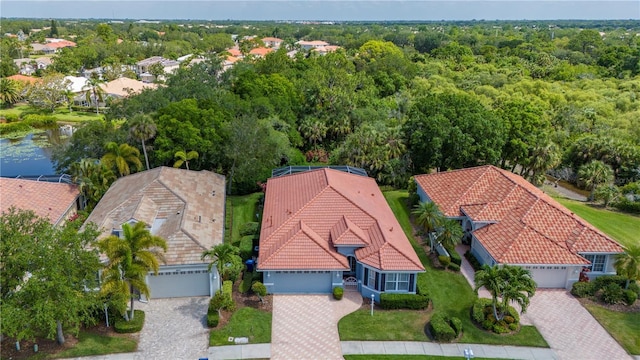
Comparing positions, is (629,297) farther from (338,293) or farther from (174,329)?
(174,329)

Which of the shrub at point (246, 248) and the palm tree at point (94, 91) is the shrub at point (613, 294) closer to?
the shrub at point (246, 248)

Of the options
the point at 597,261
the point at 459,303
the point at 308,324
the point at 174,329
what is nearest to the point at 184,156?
the point at 174,329

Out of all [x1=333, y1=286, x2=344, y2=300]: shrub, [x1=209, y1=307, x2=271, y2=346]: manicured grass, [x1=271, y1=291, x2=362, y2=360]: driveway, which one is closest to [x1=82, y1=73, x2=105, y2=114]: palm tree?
[x1=271, y1=291, x2=362, y2=360]: driveway

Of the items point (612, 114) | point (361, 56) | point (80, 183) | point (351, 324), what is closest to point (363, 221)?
point (351, 324)

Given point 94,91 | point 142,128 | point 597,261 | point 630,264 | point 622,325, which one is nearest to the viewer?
point 622,325

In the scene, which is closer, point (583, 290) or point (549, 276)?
point (583, 290)

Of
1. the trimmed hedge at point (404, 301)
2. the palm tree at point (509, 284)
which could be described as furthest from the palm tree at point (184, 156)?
the palm tree at point (509, 284)
